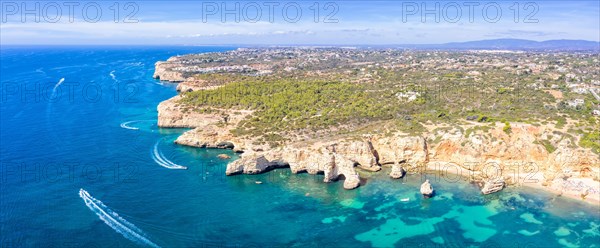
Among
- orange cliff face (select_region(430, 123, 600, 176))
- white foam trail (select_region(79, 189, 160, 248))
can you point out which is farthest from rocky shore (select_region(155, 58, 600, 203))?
white foam trail (select_region(79, 189, 160, 248))

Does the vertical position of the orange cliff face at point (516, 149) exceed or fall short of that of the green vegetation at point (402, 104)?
it falls short

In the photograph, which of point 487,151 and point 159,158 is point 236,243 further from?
point 487,151

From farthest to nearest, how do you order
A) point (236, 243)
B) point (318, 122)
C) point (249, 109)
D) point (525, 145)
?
point (249, 109) → point (318, 122) → point (525, 145) → point (236, 243)

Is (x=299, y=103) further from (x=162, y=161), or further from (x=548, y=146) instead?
(x=548, y=146)

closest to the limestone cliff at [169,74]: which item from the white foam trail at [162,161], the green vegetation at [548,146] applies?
the white foam trail at [162,161]

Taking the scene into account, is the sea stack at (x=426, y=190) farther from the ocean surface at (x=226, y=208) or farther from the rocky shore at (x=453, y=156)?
the rocky shore at (x=453, y=156)

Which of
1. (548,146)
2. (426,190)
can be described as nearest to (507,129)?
(548,146)

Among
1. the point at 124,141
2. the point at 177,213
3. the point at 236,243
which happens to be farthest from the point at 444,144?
the point at 124,141
